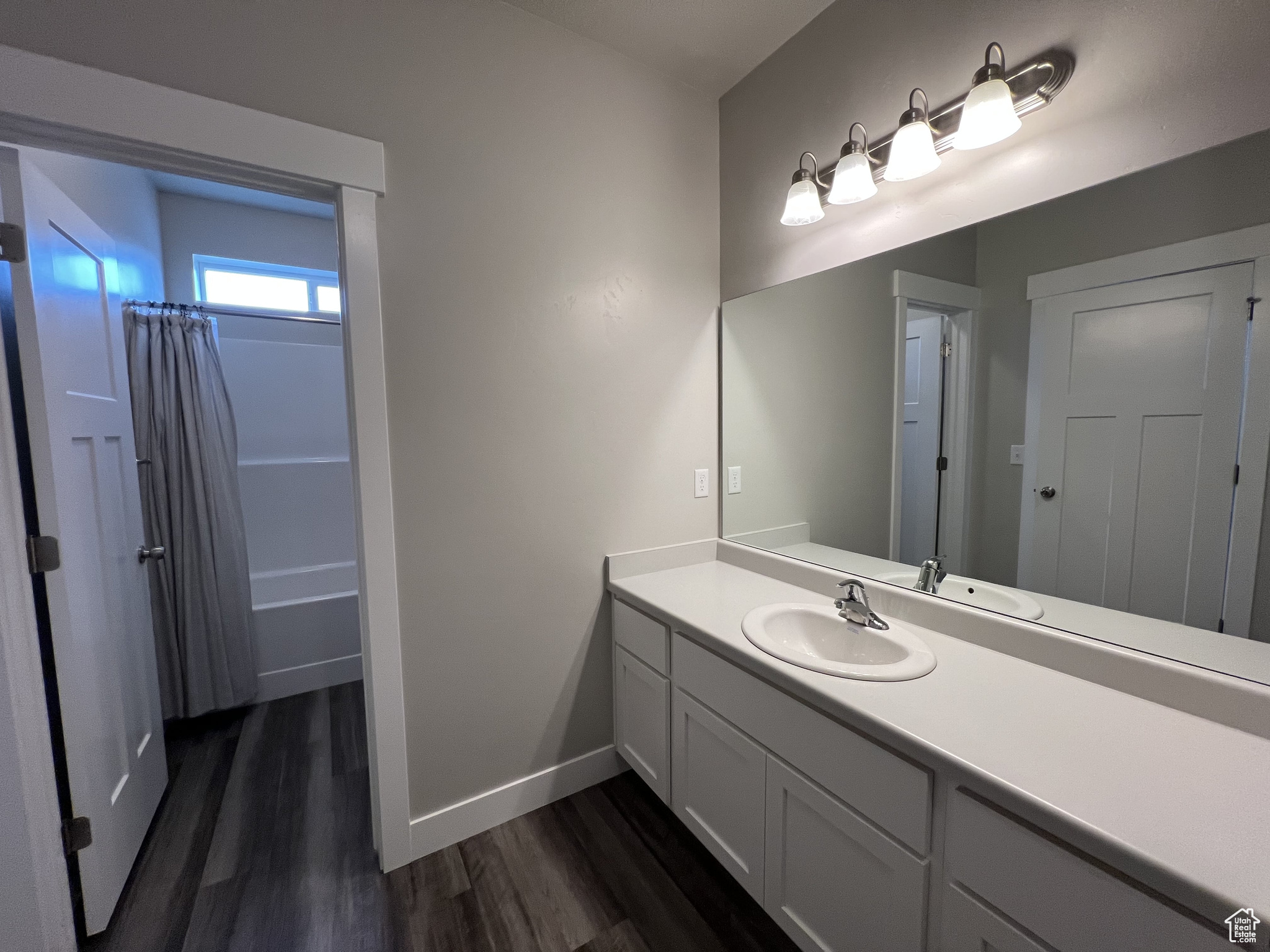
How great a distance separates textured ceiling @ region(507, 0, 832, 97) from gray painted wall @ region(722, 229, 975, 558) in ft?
2.47

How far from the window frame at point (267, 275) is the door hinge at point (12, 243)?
70.2 inches

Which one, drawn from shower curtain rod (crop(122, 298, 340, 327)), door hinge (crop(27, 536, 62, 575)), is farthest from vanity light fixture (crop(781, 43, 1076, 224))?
shower curtain rod (crop(122, 298, 340, 327))

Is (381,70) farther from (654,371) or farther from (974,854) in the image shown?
(974,854)

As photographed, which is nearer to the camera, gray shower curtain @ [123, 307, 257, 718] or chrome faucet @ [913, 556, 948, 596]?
chrome faucet @ [913, 556, 948, 596]

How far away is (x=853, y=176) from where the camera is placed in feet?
4.51

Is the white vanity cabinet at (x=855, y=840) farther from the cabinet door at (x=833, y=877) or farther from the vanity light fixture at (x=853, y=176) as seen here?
the vanity light fixture at (x=853, y=176)

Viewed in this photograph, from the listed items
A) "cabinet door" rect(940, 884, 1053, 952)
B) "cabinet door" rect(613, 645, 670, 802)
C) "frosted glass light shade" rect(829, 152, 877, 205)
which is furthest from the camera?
"cabinet door" rect(613, 645, 670, 802)

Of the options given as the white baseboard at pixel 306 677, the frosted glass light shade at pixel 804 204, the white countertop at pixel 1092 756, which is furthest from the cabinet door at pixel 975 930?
the white baseboard at pixel 306 677

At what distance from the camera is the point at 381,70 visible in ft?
4.47

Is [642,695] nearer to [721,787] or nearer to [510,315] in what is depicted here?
[721,787]

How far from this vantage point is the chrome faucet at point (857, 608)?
1328 millimetres

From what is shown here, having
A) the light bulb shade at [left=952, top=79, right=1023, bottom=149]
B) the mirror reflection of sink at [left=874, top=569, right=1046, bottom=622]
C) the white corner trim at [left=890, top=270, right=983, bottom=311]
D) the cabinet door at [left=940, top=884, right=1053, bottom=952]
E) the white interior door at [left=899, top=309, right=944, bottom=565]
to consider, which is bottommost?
the cabinet door at [left=940, top=884, right=1053, bottom=952]

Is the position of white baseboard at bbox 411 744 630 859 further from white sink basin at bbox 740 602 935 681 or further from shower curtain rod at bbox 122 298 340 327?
shower curtain rod at bbox 122 298 340 327

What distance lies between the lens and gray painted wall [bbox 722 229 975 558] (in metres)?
1.54
